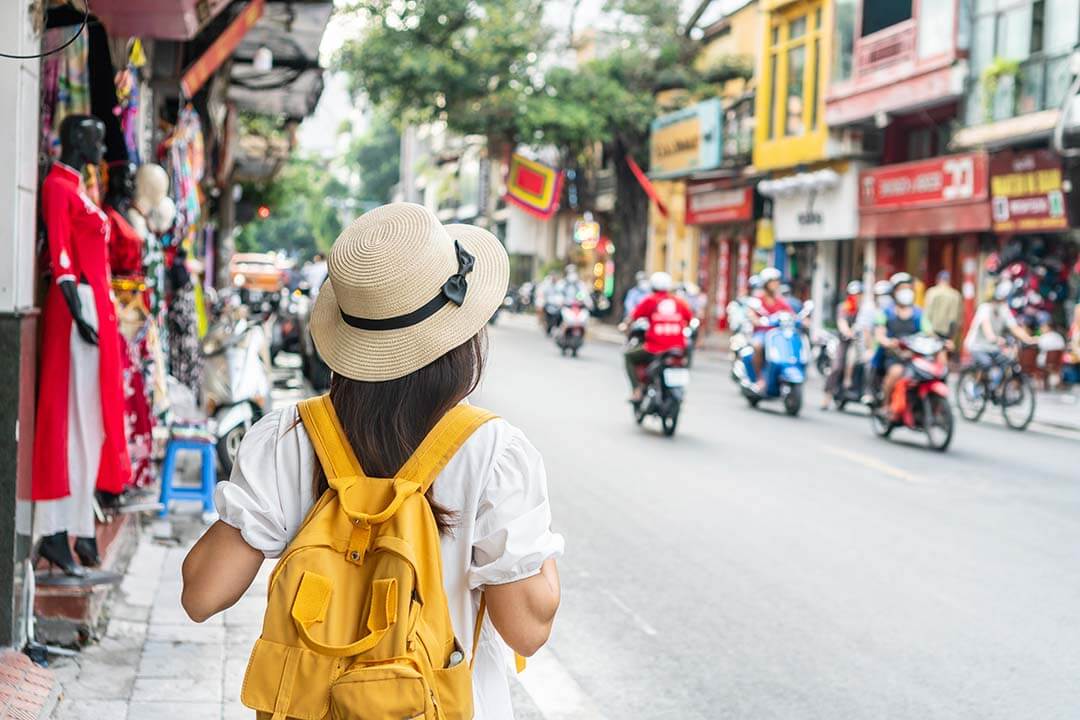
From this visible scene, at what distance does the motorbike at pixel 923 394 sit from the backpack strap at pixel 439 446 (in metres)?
11.2

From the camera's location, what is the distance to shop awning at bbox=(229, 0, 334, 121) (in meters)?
12.3

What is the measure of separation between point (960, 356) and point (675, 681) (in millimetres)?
21302

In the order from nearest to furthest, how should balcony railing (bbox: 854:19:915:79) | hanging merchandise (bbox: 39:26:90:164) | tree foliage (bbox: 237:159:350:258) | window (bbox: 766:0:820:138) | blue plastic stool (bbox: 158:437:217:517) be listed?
hanging merchandise (bbox: 39:26:90:164) < blue plastic stool (bbox: 158:437:217:517) < balcony railing (bbox: 854:19:915:79) < window (bbox: 766:0:820:138) < tree foliage (bbox: 237:159:350:258)

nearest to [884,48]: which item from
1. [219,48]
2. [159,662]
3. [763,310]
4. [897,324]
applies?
[763,310]

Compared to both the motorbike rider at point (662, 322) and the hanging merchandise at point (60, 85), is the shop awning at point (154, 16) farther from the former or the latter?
the motorbike rider at point (662, 322)

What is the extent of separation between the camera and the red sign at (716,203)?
35.8 metres

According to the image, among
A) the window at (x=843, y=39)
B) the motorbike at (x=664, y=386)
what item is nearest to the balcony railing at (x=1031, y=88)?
the window at (x=843, y=39)

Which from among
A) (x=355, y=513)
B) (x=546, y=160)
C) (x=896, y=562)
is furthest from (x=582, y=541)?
(x=546, y=160)

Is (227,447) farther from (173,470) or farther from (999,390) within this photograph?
(999,390)

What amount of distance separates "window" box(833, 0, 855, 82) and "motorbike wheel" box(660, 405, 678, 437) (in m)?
18.2

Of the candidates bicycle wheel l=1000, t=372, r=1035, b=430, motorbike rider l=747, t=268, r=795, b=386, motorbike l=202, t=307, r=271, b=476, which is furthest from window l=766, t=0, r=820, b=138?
motorbike l=202, t=307, r=271, b=476

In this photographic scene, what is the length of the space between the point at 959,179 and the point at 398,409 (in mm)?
24117

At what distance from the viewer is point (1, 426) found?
4.57 m

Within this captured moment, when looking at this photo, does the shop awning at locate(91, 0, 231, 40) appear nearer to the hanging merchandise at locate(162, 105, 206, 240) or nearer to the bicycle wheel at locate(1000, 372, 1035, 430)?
the hanging merchandise at locate(162, 105, 206, 240)
